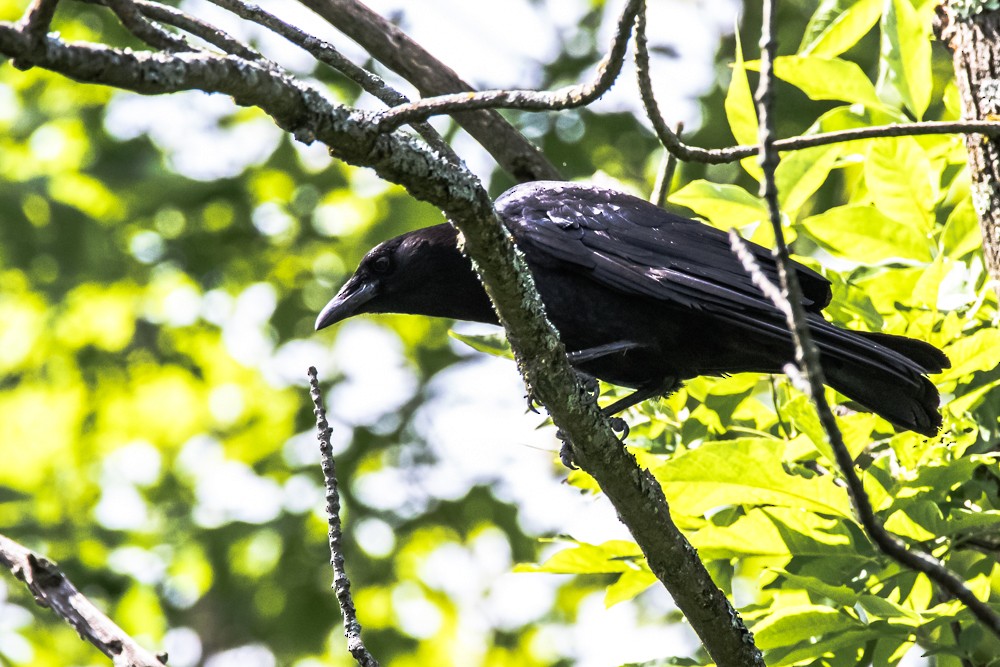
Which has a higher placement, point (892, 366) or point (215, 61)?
point (892, 366)

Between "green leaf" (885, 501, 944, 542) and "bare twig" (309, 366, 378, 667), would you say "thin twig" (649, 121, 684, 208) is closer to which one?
"green leaf" (885, 501, 944, 542)

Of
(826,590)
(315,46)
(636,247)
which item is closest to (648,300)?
(636,247)

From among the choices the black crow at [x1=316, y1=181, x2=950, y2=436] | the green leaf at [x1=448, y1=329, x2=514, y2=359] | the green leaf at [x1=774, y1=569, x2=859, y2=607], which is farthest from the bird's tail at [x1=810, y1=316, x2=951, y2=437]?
the green leaf at [x1=448, y1=329, x2=514, y2=359]

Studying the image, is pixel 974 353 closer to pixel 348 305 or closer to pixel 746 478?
pixel 746 478

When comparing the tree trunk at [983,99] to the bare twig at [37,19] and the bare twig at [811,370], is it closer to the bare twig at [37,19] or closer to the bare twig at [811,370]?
the bare twig at [811,370]

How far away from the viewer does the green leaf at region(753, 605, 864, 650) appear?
9.67 ft

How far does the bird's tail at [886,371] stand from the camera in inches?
135

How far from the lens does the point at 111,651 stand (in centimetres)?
242

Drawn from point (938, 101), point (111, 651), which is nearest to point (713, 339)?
point (111, 651)

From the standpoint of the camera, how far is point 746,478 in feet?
10.5

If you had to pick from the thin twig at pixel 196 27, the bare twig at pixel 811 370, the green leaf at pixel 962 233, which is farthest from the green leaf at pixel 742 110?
the bare twig at pixel 811 370

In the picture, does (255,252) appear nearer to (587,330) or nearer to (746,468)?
(587,330)

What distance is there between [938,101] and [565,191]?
13.3 ft

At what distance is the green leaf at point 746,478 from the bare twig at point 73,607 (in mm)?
1424
